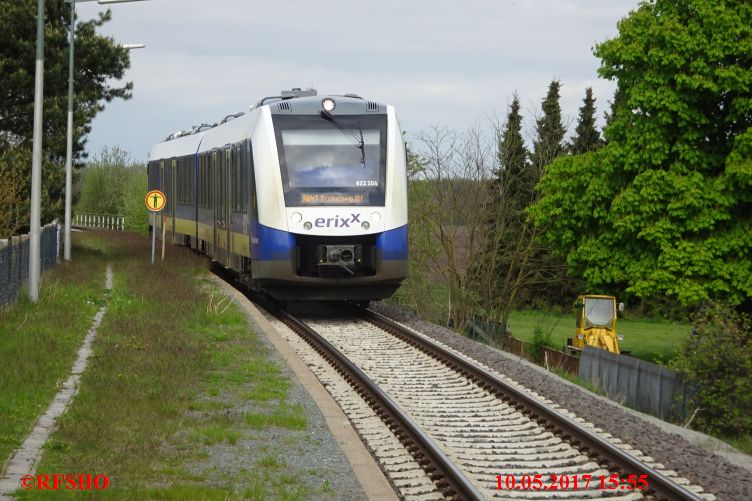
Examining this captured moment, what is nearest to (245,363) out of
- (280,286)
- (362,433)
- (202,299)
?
(362,433)

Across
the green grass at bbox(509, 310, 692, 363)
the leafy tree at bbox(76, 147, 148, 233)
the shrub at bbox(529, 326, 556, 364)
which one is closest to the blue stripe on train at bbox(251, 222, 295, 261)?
the shrub at bbox(529, 326, 556, 364)

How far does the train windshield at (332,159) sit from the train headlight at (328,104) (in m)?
0.18

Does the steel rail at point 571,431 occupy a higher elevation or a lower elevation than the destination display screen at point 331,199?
lower

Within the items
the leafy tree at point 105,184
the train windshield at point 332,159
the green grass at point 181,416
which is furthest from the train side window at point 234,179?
the leafy tree at point 105,184

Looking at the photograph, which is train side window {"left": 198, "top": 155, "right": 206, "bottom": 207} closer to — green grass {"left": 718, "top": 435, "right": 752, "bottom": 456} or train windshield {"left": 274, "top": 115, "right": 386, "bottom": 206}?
train windshield {"left": 274, "top": 115, "right": 386, "bottom": 206}

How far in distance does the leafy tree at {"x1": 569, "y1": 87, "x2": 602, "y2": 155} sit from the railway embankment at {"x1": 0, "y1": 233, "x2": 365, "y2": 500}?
53.6m

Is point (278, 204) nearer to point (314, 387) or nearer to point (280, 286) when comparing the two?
point (280, 286)

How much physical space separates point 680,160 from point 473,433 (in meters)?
28.3

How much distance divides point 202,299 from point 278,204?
3.76 m

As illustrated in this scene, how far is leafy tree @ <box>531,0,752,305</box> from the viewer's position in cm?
3612

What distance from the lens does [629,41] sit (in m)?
38.8

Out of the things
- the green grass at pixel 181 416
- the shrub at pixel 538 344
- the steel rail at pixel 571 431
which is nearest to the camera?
the green grass at pixel 181 416

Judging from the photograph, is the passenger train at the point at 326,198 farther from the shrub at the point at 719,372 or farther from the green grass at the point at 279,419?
the green grass at the point at 279,419

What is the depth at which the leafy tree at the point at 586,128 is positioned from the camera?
71.9 meters
